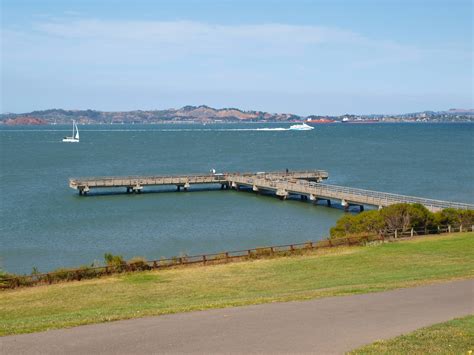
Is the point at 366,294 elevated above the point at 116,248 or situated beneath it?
elevated above

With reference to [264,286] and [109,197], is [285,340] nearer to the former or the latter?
[264,286]

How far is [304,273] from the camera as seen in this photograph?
27.7m

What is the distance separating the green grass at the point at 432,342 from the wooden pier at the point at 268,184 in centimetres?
4114

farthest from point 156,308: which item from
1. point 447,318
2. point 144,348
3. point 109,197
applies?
point 109,197

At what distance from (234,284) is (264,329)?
990 cm

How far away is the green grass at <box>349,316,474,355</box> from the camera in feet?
45.0

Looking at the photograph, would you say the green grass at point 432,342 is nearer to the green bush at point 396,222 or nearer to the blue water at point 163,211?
the green bush at point 396,222

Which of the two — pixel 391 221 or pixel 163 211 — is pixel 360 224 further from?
pixel 163 211

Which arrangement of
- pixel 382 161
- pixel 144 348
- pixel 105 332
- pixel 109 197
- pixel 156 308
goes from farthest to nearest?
1. pixel 382 161
2. pixel 109 197
3. pixel 156 308
4. pixel 105 332
5. pixel 144 348

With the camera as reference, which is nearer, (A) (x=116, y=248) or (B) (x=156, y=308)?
(B) (x=156, y=308)

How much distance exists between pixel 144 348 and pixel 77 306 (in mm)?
8864

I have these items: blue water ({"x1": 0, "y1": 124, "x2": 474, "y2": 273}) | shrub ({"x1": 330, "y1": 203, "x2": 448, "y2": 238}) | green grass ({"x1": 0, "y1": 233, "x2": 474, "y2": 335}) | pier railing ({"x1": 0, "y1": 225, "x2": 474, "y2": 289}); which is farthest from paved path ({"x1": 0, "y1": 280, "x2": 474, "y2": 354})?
blue water ({"x1": 0, "y1": 124, "x2": 474, "y2": 273})

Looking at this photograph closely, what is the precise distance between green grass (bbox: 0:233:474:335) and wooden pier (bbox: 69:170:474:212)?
25.9m

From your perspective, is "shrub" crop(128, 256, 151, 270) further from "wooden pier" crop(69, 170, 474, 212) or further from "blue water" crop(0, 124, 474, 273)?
"wooden pier" crop(69, 170, 474, 212)
